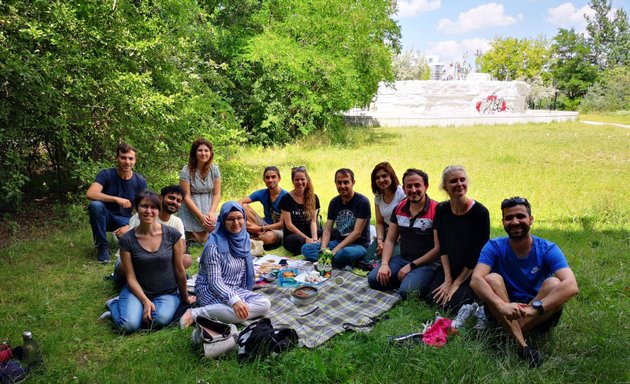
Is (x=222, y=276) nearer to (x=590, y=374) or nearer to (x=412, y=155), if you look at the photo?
(x=590, y=374)

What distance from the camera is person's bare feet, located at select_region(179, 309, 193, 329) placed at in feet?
12.1

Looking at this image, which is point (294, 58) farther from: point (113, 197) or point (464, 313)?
point (464, 313)

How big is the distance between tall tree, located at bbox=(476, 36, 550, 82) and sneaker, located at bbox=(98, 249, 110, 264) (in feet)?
167

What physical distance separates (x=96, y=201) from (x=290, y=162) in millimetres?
7653

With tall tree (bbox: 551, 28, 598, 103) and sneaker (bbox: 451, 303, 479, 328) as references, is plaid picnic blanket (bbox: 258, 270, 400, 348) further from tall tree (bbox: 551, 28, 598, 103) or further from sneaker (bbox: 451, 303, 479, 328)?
tall tree (bbox: 551, 28, 598, 103)

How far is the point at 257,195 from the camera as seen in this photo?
245 inches

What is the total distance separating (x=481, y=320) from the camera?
136 inches

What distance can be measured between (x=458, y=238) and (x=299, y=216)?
7.75 feet

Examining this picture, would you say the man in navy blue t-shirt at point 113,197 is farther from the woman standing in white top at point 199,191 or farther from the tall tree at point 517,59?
the tall tree at point 517,59

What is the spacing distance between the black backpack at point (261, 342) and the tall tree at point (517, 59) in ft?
169

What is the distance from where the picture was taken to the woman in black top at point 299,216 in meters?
5.72

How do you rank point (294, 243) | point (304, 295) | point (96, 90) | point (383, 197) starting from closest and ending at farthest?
point (304, 295) < point (383, 197) < point (294, 243) < point (96, 90)

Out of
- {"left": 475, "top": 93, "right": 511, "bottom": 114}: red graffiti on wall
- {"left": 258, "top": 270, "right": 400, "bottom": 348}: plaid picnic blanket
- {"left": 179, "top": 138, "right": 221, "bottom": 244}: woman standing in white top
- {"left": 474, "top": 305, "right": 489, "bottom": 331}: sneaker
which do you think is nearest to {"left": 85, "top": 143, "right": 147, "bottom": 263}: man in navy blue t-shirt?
{"left": 179, "top": 138, "right": 221, "bottom": 244}: woman standing in white top

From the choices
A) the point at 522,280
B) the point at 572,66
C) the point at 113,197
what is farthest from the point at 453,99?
the point at 522,280
